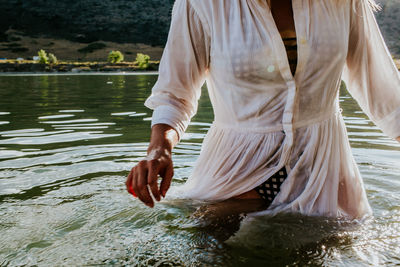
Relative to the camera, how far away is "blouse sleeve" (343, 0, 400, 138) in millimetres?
2105

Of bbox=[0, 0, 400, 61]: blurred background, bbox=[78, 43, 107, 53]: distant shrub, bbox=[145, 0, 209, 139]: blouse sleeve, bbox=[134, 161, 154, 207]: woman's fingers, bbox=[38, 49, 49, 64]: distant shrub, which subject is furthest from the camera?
bbox=[0, 0, 400, 61]: blurred background

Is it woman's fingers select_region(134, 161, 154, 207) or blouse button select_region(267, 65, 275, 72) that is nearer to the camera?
woman's fingers select_region(134, 161, 154, 207)

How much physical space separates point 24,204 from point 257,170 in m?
2.04

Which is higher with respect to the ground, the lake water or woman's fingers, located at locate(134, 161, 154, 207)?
woman's fingers, located at locate(134, 161, 154, 207)

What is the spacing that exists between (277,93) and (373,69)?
21.5 inches

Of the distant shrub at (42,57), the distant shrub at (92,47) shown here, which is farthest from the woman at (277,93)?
the distant shrub at (92,47)

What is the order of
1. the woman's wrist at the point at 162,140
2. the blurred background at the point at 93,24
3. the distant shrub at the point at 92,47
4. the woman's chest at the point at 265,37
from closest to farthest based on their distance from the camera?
the woman's wrist at the point at 162,140
the woman's chest at the point at 265,37
the distant shrub at the point at 92,47
the blurred background at the point at 93,24

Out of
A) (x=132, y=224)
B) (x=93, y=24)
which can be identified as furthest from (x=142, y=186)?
(x=93, y=24)

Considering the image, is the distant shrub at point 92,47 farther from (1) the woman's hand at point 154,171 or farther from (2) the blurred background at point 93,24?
(1) the woman's hand at point 154,171

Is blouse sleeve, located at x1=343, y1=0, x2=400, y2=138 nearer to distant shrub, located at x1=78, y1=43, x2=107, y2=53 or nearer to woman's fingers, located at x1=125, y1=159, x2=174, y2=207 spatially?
woman's fingers, located at x1=125, y1=159, x2=174, y2=207

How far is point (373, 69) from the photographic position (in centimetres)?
215

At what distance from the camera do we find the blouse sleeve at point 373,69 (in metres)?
2.11

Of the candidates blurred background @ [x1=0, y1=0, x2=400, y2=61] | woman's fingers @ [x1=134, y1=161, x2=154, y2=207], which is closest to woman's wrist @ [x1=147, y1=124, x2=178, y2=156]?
woman's fingers @ [x1=134, y1=161, x2=154, y2=207]

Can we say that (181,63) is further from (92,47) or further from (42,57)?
(92,47)
